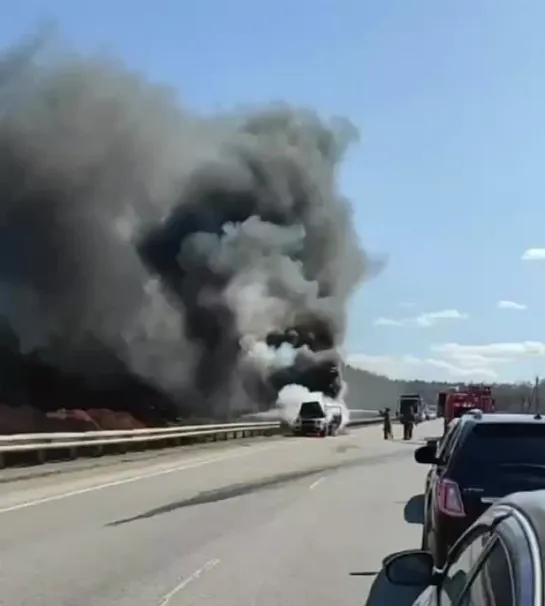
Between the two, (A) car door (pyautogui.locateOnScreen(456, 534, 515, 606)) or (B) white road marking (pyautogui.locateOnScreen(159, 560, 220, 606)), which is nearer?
(A) car door (pyautogui.locateOnScreen(456, 534, 515, 606))

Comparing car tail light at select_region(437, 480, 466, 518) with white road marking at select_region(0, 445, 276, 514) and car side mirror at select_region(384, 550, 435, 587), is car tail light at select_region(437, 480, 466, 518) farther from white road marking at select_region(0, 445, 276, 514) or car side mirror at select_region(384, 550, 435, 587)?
white road marking at select_region(0, 445, 276, 514)

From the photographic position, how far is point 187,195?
60625mm

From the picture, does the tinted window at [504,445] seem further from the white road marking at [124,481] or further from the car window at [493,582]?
the white road marking at [124,481]

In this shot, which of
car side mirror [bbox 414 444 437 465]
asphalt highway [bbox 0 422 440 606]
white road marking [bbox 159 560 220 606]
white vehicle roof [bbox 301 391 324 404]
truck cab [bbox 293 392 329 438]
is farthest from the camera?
white vehicle roof [bbox 301 391 324 404]

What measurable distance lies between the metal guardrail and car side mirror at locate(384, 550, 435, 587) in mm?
17998

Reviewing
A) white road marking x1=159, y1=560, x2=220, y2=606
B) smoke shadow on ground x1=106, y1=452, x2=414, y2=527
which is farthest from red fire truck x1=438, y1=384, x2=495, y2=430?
white road marking x1=159, y1=560, x2=220, y2=606

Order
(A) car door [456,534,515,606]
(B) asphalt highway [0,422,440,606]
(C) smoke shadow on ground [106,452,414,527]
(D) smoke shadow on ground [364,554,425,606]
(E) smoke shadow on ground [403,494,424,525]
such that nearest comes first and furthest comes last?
(A) car door [456,534,515,606] → (D) smoke shadow on ground [364,554,425,606] → (B) asphalt highway [0,422,440,606] → (C) smoke shadow on ground [106,452,414,527] → (E) smoke shadow on ground [403,494,424,525]

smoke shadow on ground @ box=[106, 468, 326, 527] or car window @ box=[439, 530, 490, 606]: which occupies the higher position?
car window @ box=[439, 530, 490, 606]

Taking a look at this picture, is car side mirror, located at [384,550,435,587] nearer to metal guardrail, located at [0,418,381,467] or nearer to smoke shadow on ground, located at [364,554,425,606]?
smoke shadow on ground, located at [364,554,425,606]

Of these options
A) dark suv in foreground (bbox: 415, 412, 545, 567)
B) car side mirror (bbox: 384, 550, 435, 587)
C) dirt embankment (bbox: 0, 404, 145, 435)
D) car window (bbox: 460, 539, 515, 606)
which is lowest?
car side mirror (bbox: 384, 550, 435, 587)

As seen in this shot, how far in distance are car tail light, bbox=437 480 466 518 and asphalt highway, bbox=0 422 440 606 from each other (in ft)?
3.42

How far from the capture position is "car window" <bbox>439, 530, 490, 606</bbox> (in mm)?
Result: 3717

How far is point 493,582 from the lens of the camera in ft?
10.6

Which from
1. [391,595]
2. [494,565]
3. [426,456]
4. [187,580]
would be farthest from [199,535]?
[494,565]
